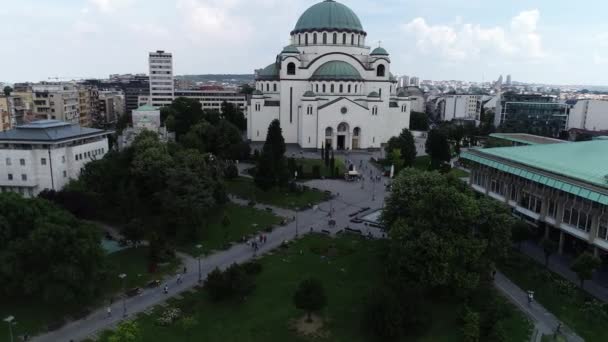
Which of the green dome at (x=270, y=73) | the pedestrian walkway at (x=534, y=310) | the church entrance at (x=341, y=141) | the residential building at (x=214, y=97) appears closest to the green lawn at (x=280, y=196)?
the pedestrian walkway at (x=534, y=310)

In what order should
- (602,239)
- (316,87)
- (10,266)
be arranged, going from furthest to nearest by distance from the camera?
(316,87) < (602,239) < (10,266)

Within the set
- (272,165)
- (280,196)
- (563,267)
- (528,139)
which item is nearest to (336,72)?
(528,139)

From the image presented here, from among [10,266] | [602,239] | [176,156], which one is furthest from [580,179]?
[10,266]

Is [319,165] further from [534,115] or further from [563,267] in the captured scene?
[534,115]

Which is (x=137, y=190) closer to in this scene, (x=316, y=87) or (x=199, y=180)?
(x=199, y=180)

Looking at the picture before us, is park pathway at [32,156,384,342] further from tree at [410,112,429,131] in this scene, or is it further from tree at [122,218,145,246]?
tree at [410,112,429,131]
